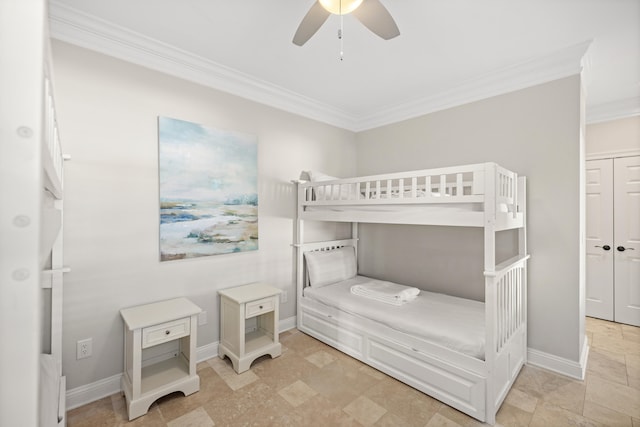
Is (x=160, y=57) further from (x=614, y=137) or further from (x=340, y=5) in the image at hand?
(x=614, y=137)

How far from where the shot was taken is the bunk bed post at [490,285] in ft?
6.04

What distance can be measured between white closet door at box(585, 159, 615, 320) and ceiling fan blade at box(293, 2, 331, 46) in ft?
12.7

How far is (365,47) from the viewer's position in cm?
232

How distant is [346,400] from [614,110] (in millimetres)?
4280

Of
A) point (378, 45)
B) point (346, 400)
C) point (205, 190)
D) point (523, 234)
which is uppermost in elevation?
point (378, 45)

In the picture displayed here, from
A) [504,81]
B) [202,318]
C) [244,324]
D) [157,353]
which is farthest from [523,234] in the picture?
[157,353]

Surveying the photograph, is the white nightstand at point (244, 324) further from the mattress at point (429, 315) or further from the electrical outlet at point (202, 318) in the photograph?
the mattress at point (429, 315)

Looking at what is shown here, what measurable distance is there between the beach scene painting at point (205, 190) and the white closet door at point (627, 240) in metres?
4.16

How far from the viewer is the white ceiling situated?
1.88 m

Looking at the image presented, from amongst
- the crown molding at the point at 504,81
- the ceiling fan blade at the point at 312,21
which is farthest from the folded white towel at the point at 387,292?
the ceiling fan blade at the point at 312,21

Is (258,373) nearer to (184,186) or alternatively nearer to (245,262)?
(245,262)

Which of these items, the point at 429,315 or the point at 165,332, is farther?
the point at 429,315

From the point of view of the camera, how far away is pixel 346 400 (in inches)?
81.4

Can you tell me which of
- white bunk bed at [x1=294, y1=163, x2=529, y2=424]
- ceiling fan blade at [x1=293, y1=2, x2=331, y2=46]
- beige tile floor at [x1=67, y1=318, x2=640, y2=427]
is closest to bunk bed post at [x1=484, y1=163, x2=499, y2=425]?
white bunk bed at [x1=294, y1=163, x2=529, y2=424]
